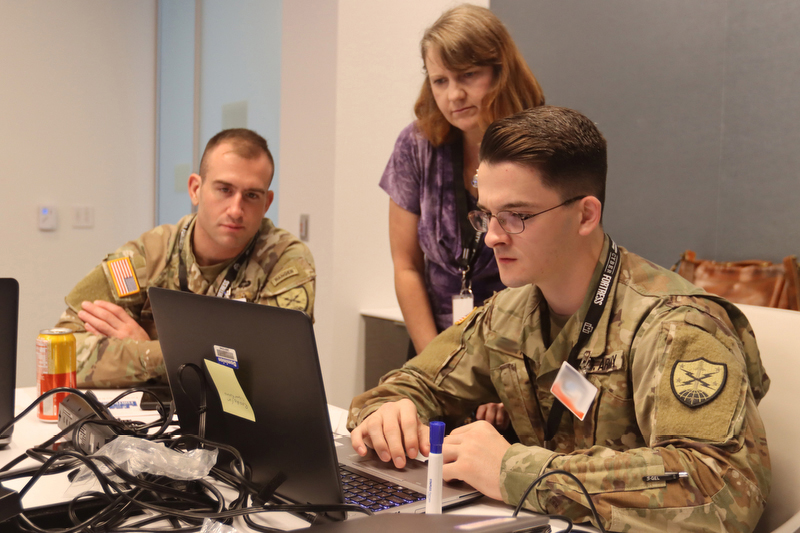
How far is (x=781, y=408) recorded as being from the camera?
1.17m

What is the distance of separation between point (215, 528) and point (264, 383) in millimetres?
193

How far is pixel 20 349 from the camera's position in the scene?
4.04 metres

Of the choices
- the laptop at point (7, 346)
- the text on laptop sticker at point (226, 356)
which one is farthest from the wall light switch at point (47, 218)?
the text on laptop sticker at point (226, 356)

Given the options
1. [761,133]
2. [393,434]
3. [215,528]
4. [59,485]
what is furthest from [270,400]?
[761,133]

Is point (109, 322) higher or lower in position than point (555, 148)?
lower

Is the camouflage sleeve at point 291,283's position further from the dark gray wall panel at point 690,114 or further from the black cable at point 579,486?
the dark gray wall panel at point 690,114

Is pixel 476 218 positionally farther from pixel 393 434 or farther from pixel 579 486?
pixel 579 486

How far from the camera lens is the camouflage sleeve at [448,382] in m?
1.38

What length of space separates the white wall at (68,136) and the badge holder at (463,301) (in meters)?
3.08

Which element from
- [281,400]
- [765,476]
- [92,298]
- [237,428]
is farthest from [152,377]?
[765,476]

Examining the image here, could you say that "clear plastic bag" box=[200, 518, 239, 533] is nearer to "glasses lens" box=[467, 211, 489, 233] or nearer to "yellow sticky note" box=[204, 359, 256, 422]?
"yellow sticky note" box=[204, 359, 256, 422]

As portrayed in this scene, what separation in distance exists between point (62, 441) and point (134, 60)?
152 inches

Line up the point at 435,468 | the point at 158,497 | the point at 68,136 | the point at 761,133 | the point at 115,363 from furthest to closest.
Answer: the point at 68,136 < the point at 761,133 < the point at 115,363 < the point at 158,497 < the point at 435,468

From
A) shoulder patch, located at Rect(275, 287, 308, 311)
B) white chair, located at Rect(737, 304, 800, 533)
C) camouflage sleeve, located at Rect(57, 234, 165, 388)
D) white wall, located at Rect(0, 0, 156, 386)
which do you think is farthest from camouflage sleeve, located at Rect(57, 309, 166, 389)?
white wall, located at Rect(0, 0, 156, 386)
